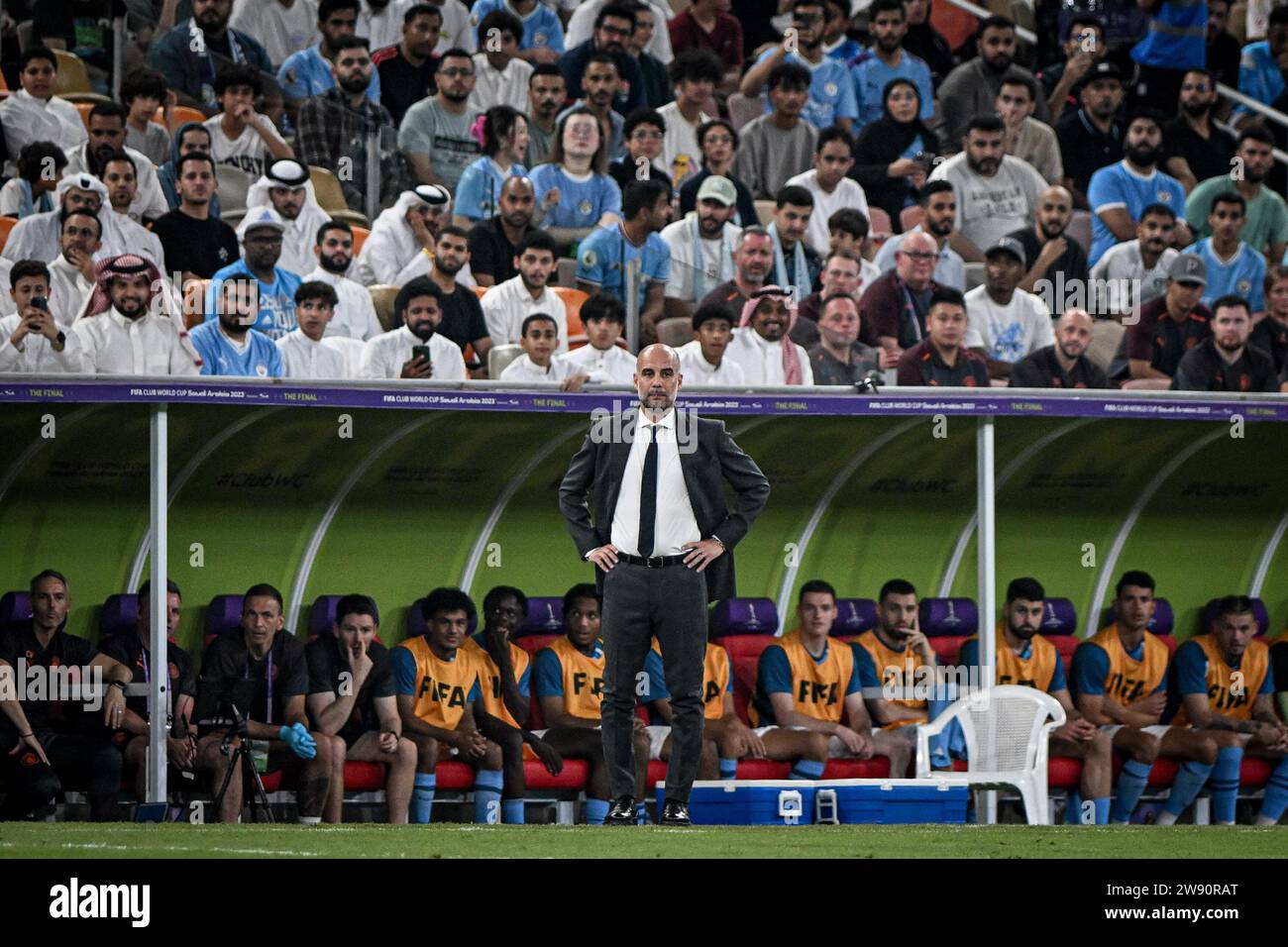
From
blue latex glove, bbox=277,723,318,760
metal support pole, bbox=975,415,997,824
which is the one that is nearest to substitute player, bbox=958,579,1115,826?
metal support pole, bbox=975,415,997,824

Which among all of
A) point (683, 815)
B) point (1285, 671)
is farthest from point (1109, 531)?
point (683, 815)

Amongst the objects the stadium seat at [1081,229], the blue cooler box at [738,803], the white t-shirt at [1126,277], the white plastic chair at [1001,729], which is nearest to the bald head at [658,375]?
the blue cooler box at [738,803]

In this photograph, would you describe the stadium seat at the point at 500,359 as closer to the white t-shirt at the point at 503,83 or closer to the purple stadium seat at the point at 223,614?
the purple stadium seat at the point at 223,614

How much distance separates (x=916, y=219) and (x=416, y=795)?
4.99m

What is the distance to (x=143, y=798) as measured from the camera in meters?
9.44

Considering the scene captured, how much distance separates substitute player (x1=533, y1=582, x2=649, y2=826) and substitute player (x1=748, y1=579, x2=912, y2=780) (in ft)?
2.74

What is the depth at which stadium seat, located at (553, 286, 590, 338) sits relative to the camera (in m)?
10.9

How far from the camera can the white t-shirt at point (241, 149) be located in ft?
38.6

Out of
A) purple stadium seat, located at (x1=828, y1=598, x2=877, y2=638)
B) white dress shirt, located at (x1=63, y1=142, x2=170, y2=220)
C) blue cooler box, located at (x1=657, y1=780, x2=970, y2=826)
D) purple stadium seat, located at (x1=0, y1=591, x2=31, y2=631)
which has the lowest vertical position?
blue cooler box, located at (x1=657, y1=780, x2=970, y2=826)

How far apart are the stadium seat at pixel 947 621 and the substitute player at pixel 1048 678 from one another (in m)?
0.15

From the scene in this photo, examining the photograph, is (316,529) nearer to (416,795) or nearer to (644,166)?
(416,795)

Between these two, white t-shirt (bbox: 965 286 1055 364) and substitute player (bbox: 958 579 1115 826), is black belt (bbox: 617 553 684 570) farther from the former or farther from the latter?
white t-shirt (bbox: 965 286 1055 364)

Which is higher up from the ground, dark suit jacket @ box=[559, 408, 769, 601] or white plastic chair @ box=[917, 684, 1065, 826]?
dark suit jacket @ box=[559, 408, 769, 601]

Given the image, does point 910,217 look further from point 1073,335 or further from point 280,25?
point 280,25
